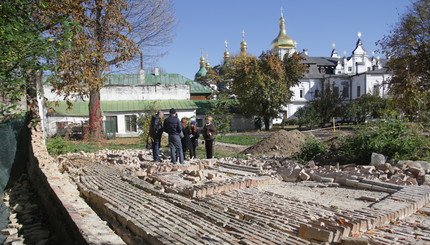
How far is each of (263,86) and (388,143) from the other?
28682 mm

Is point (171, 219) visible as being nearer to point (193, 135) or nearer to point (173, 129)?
point (173, 129)

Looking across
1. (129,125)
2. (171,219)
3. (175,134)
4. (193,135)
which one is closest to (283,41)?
(129,125)

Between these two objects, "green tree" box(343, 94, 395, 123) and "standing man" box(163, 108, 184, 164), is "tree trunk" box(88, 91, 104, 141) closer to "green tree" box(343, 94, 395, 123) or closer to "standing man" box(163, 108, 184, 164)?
"standing man" box(163, 108, 184, 164)

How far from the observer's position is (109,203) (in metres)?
6.15

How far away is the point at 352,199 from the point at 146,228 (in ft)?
12.2

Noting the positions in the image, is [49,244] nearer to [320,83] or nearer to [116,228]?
[116,228]

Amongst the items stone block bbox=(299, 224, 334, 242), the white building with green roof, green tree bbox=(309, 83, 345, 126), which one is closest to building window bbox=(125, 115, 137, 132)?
the white building with green roof

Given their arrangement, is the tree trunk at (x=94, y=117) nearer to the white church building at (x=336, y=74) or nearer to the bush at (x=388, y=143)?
the bush at (x=388, y=143)

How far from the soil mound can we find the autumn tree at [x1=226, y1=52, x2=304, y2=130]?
2255cm

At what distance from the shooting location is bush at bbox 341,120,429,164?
950cm

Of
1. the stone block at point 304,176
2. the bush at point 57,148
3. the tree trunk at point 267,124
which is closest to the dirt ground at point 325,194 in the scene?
the stone block at point 304,176

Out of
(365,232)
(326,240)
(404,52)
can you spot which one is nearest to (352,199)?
(365,232)

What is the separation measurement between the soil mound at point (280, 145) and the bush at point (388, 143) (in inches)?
169

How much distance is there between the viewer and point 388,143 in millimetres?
9672
